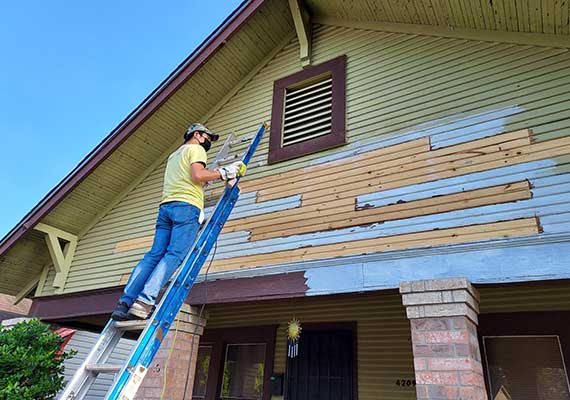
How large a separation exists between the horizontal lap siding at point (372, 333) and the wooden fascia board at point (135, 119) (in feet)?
9.35

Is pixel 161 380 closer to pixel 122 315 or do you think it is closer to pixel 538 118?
pixel 122 315

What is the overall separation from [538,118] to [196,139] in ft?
10.0

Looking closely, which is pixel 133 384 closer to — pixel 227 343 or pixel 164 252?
pixel 164 252

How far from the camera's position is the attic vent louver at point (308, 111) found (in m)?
5.38

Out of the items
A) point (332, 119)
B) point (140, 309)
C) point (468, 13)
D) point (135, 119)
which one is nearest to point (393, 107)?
point (332, 119)

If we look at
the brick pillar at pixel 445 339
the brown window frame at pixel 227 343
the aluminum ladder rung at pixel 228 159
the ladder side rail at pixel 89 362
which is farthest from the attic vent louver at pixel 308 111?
the ladder side rail at pixel 89 362

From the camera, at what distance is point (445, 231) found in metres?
3.69

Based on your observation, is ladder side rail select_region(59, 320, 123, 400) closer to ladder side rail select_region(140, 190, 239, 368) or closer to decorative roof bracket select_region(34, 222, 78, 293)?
ladder side rail select_region(140, 190, 239, 368)

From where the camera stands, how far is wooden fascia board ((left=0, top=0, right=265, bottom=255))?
568cm

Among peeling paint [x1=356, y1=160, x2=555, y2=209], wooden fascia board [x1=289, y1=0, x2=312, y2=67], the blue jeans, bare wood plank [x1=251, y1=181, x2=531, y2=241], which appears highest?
wooden fascia board [x1=289, y1=0, x2=312, y2=67]

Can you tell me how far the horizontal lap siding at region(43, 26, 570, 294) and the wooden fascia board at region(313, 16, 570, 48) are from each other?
58 millimetres

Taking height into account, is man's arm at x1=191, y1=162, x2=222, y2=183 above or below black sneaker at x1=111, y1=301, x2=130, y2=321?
above

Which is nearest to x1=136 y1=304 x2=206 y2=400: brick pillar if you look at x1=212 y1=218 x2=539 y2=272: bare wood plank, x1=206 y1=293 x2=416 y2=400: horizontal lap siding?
x1=206 y1=293 x2=416 y2=400: horizontal lap siding

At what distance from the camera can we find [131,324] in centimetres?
261
